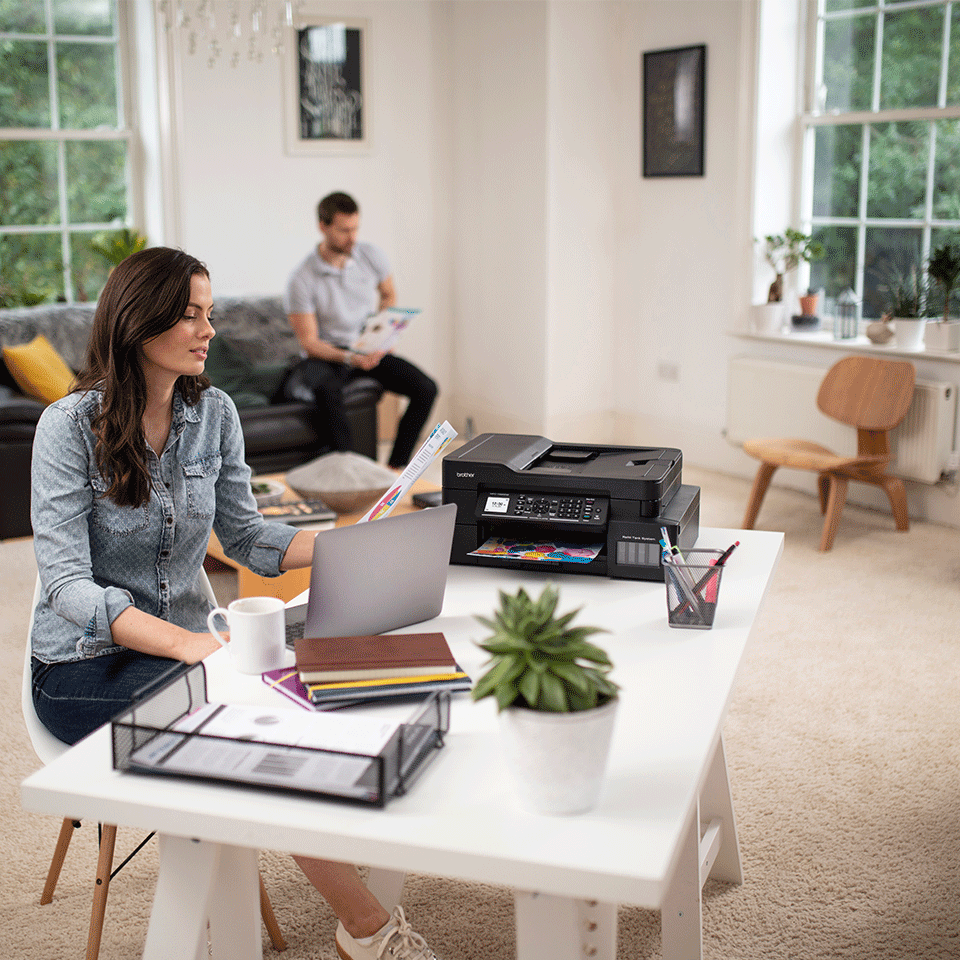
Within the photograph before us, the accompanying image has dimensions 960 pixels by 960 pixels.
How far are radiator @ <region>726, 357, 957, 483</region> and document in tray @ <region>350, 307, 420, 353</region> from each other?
5.19 feet

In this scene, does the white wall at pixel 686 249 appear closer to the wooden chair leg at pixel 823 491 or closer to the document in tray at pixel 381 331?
the wooden chair leg at pixel 823 491

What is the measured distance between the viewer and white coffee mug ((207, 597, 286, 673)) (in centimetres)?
146

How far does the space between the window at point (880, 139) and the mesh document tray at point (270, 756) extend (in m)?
3.90

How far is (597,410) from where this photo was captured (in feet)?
19.5

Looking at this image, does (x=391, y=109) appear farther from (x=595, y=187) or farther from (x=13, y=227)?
(x=13, y=227)

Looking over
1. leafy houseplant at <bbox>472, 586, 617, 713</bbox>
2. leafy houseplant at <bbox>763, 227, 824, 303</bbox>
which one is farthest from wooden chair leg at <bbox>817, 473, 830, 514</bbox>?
leafy houseplant at <bbox>472, 586, 617, 713</bbox>

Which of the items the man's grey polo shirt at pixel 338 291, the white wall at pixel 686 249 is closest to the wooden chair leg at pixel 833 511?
the white wall at pixel 686 249

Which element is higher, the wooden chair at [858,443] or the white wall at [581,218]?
the white wall at [581,218]

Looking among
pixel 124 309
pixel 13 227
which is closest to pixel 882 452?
pixel 124 309

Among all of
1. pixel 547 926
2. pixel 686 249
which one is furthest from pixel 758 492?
pixel 547 926

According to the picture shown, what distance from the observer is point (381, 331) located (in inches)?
191

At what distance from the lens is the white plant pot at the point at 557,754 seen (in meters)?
1.08

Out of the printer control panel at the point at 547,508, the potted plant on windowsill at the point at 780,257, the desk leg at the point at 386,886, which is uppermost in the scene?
the potted plant on windowsill at the point at 780,257

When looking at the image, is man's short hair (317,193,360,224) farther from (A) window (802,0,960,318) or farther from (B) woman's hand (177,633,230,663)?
(B) woman's hand (177,633,230,663)
